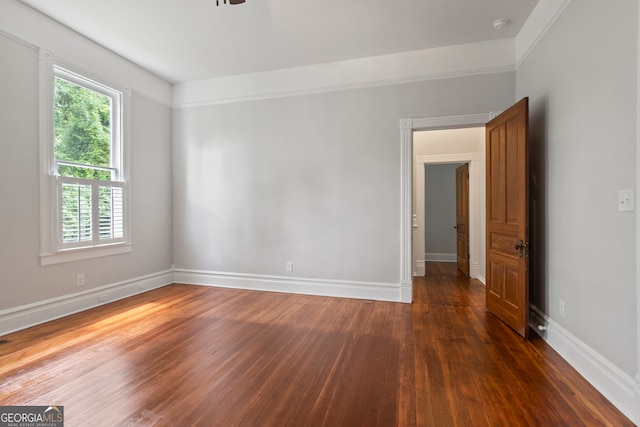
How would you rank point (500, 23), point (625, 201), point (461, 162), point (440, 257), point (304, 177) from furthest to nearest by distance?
1. point (440, 257)
2. point (461, 162)
3. point (304, 177)
4. point (500, 23)
5. point (625, 201)

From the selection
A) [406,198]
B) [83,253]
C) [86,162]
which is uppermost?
[86,162]

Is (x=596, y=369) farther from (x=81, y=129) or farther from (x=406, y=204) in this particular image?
(x=81, y=129)

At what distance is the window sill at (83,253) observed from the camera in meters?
3.33

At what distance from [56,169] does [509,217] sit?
4.90 meters

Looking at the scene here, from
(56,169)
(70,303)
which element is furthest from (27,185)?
(70,303)

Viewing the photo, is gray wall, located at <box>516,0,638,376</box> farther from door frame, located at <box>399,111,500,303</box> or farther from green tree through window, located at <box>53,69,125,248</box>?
green tree through window, located at <box>53,69,125,248</box>

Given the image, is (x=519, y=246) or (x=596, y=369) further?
(x=519, y=246)

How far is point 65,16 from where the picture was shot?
3.30 meters

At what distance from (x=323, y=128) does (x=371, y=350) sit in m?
2.98

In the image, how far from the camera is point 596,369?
2096 mm

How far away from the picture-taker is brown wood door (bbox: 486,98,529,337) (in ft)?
9.40

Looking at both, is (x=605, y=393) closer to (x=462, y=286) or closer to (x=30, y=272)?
(x=462, y=286)

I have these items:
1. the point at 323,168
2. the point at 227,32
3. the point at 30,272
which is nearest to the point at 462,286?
the point at 323,168

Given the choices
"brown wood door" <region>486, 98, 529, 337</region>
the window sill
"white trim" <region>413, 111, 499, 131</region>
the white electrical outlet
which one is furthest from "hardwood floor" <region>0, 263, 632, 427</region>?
"white trim" <region>413, 111, 499, 131</region>
